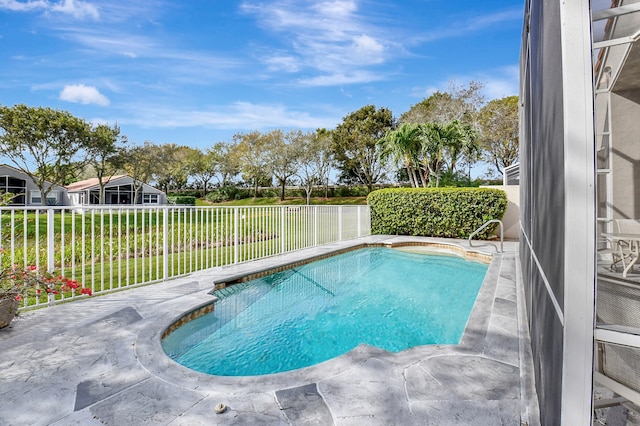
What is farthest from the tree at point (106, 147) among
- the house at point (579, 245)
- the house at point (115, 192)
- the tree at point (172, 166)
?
the house at point (579, 245)

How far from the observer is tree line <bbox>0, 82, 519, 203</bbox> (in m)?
14.2

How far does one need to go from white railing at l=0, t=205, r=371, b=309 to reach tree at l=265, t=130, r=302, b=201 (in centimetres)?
1985

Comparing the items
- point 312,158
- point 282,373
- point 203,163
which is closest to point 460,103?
point 312,158

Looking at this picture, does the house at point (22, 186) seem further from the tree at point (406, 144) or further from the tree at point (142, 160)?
the tree at point (406, 144)

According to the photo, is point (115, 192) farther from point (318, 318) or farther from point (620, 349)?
point (620, 349)

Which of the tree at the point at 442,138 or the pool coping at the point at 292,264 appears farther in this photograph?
the tree at the point at 442,138

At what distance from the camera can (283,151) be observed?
97.0ft

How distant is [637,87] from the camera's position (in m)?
3.43

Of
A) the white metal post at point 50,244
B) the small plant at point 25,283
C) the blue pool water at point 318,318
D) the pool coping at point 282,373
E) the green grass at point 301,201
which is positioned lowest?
the blue pool water at point 318,318

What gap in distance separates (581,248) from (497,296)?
13.1 feet

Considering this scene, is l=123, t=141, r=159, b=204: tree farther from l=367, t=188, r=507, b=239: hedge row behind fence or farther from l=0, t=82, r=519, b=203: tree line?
l=367, t=188, r=507, b=239: hedge row behind fence

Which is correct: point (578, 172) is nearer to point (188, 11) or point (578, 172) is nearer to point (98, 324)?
point (98, 324)

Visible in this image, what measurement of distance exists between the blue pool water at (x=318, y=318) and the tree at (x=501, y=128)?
15.9m

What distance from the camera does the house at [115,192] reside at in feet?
101
